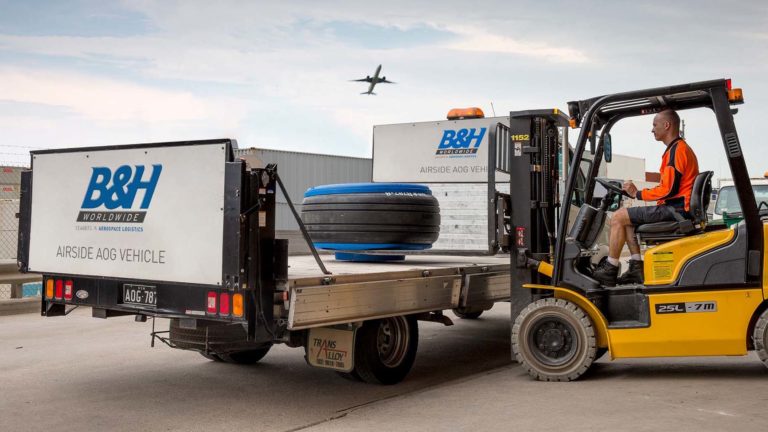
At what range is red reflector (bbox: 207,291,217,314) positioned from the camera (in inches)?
237

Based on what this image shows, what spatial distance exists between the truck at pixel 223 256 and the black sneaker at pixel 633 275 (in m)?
0.77

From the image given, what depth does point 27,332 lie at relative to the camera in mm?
11008

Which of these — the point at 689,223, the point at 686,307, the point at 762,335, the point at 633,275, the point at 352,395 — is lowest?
the point at 352,395

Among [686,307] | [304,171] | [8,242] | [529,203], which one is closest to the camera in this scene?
[686,307]

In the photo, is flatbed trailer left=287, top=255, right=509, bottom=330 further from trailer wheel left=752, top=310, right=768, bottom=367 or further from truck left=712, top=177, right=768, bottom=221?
truck left=712, top=177, right=768, bottom=221

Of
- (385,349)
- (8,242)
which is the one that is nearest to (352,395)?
(385,349)

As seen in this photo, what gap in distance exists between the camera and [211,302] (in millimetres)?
6047

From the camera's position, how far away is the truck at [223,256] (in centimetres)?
595

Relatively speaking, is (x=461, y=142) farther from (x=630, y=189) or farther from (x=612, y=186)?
(x=630, y=189)

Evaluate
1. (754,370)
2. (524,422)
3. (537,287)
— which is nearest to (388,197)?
(537,287)

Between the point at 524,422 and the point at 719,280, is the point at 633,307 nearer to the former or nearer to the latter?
the point at 719,280

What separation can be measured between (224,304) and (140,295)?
0.92 m

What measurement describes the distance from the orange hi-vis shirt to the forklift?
0.12 m

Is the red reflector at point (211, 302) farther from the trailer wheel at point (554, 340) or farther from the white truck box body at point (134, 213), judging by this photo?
the trailer wheel at point (554, 340)
